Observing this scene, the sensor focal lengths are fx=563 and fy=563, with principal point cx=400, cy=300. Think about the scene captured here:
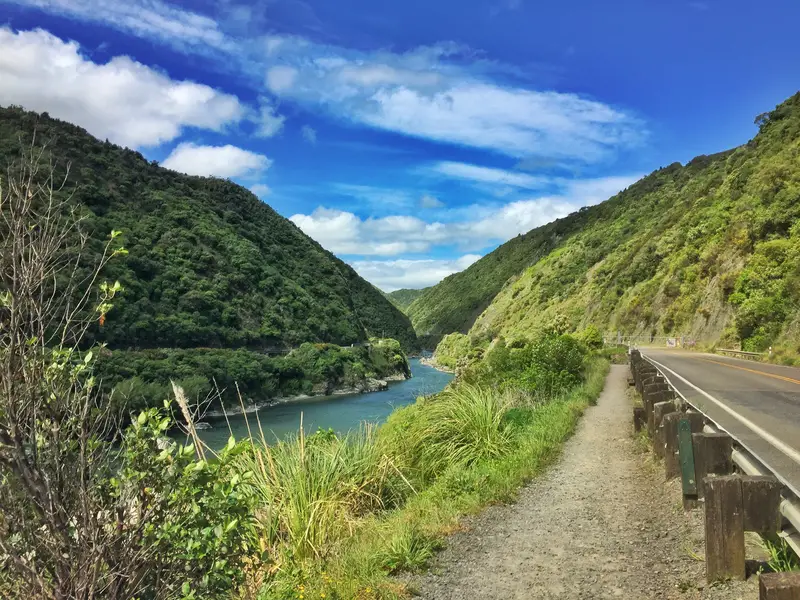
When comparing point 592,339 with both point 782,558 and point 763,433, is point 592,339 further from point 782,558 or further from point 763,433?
point 782,558

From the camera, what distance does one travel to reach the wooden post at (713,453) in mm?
5234

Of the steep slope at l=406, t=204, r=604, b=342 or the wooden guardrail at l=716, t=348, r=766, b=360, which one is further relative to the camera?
the steep slope at l=406, t=204, r=604, b=342

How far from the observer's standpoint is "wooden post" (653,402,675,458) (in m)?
7.45

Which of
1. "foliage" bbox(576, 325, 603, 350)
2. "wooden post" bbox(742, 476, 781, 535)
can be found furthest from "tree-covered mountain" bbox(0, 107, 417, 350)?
"wooden post" bbox(742, 476, 781, 535)

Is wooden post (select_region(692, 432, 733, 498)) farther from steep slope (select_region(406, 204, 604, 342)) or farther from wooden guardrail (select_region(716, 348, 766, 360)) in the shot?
steep slope (select_region(406, 204, 604, 342))

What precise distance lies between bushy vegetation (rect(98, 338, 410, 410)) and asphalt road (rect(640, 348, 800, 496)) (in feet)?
124

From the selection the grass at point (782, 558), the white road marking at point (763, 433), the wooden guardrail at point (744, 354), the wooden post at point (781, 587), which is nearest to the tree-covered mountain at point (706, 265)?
the wooden guardrail at point (744, 354)

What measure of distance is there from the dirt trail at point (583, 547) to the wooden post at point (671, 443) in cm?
21

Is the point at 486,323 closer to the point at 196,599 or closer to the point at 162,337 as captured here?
the point at 162,337

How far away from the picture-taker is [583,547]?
221 inches

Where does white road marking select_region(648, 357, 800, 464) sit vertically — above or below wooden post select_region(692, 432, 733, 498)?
below

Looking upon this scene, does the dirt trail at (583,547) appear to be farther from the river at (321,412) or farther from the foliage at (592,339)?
the foliage at (592,339)

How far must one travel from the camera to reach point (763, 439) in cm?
713

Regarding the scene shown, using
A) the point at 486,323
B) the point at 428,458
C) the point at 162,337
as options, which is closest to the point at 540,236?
the point at 486,323
